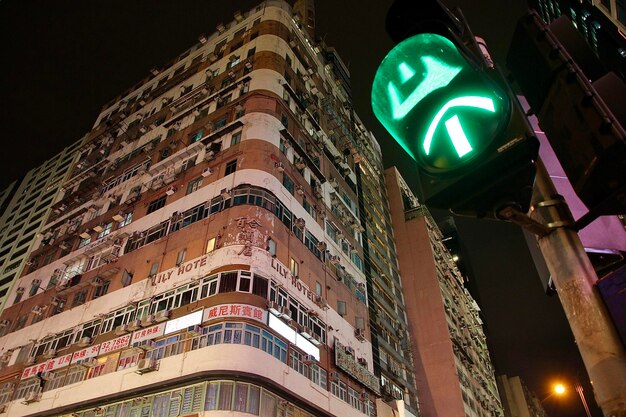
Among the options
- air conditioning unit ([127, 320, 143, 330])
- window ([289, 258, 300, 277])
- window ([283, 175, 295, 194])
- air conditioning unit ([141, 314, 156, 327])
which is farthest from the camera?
window ([283, 175, 295, 194])

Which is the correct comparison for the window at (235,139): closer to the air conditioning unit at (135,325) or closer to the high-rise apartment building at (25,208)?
the air conditioning unit at (135,325)

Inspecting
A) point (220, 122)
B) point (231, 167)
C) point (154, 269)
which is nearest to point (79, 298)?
point (154, 269)

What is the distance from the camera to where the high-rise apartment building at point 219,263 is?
19.6 meters

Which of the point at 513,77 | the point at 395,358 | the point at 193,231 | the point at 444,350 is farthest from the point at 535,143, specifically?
the point at 444,350

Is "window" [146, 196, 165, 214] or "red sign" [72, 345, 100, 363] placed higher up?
"window" [146, 196, 165, 214]

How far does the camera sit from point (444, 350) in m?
44.1

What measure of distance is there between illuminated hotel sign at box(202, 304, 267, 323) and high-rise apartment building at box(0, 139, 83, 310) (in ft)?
173

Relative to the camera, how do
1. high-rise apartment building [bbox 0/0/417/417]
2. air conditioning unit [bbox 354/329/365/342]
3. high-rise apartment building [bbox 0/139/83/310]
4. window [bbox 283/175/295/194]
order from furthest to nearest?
high-rise apartment building [bbox 0/139/83/310]
air conditioning unit [bbox 354/329/365/342]
window [bbox 283/175/295/194]
high-rise apartment building [bbox 0/0/417/417]

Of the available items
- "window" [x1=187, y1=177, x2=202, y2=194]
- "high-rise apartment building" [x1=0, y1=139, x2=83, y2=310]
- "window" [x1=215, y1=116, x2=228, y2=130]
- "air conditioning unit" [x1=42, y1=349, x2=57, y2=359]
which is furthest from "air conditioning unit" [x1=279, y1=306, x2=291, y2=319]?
"high-rise apartment building" [x1=0, y1=139, x2=83, y2=310]

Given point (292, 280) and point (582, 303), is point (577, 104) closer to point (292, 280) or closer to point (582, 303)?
point (582, 303)

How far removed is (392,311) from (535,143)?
41341 millimetres

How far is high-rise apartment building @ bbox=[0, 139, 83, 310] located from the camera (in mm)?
66000

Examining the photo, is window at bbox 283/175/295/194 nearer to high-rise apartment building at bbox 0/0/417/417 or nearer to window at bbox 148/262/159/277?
high-rise apartment building at bbox 0/0/417/417

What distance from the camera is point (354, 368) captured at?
2595 centimetres
